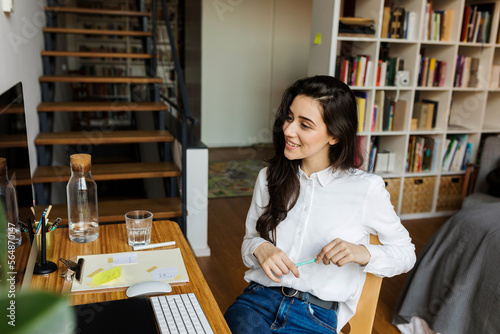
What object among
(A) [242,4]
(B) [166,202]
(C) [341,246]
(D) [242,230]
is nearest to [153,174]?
(B) [166,202]

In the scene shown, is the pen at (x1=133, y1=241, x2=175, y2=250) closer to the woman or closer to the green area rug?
the woman

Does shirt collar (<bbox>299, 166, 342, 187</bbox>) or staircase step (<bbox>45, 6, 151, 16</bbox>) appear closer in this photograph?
shirt collar (<bbox>299, 166, 342, 187</bbox>)

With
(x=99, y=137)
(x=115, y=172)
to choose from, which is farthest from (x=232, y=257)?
(x=99, y=137)

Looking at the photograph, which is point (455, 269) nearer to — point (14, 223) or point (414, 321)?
point (414, 321)

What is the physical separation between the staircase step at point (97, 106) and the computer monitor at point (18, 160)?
75.1 inches

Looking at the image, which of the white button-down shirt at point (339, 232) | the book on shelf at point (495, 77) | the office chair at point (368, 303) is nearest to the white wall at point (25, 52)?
the white button-down shirt at point (339, 232)

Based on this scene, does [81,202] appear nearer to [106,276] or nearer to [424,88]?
[106,276]

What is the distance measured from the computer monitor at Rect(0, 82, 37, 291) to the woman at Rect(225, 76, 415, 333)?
555mm

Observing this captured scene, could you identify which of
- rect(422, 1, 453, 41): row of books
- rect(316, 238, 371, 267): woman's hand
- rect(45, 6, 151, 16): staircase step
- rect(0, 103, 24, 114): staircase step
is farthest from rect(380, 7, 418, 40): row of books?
rect(0, 103, 24, 114): staircase step

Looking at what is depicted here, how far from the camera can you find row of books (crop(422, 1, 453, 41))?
348 cm

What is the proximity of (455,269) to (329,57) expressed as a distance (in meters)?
1.83

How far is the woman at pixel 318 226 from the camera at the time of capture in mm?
1238

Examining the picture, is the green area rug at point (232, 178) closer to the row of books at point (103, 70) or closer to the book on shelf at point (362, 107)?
the book on shelf at point (362, 107)

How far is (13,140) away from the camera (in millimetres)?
986
